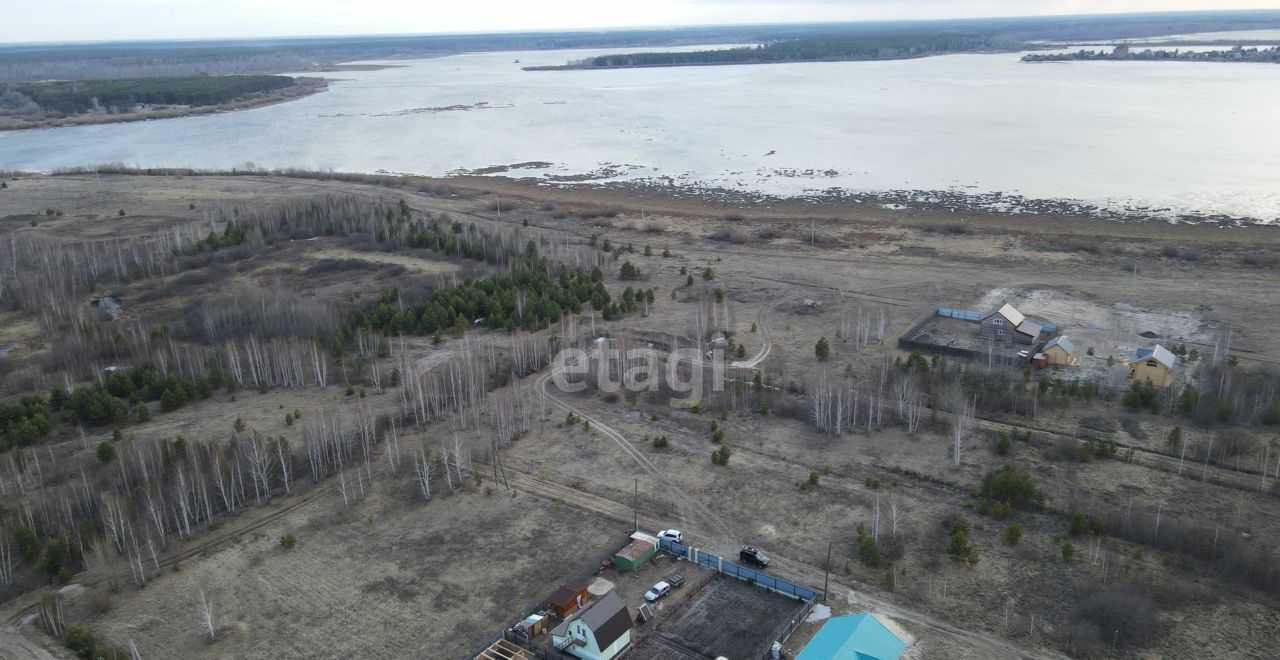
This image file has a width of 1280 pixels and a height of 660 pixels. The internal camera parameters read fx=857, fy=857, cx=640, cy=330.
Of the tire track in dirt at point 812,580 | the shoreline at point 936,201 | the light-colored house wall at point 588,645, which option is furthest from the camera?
the shoreline at point 936,201

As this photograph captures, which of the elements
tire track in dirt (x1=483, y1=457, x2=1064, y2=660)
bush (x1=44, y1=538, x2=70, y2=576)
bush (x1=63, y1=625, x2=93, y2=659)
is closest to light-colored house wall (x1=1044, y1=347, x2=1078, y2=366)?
tire track in dirt (x1=483, y1=457, x2=1064, y2=660)

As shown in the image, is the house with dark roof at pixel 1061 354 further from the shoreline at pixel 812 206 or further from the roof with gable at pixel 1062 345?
the shoreline at pixel 812 206

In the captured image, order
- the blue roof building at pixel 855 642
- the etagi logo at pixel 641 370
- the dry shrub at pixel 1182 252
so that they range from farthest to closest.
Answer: the dry shrub at pixel 1182 252
the etagi logo at pixel 641 370
the blue roof building at pixel 855 642

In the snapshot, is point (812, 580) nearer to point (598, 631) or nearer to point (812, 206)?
point (598, 631)

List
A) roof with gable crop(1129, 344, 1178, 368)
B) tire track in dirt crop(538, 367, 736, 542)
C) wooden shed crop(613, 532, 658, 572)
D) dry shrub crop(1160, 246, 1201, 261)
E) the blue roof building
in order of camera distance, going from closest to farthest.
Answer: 1. the blue roof building
2. wooden shed crop(613, 532, 658, 572)
3. tire track in dirt crop(538, 367, 736, 542)
4. roof with gable crop(1129, 344, 1178, 368)
5. dry shrub crop(1160, 246, 1201, 261)

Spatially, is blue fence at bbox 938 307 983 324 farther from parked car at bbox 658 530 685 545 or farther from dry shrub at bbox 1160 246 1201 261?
parked car at bbox 658 530 685 545

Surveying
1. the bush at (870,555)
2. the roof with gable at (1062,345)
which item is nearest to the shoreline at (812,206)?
the roof with gable at (1062,345)

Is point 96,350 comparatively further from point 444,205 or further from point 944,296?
point 944,296
